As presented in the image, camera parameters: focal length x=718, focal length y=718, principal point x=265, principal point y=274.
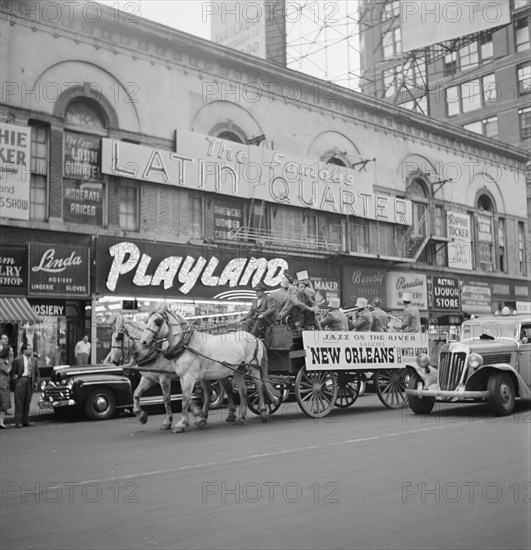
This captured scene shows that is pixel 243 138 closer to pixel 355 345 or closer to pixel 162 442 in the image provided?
pixel 355 345

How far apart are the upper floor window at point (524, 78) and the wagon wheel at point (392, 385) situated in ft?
54.7

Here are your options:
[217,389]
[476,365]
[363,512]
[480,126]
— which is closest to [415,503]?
[363,512]

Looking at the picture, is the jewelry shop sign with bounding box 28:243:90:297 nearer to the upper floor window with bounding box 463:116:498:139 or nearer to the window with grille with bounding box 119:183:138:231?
the window with grille with bounding box 119:183:138:231

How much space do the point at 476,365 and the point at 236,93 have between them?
59.2ft

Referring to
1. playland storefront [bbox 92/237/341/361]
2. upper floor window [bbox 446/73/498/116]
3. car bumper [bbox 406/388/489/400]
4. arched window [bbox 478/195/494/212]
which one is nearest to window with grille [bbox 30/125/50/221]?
playland storefront [bbox 92/237/341/361]

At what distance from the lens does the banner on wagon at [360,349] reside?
13.8 meters

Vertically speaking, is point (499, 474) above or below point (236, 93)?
below

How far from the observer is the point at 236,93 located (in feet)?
92.2

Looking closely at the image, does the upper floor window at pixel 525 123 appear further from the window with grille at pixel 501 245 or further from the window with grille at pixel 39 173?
the window with grille at pixel 39 173

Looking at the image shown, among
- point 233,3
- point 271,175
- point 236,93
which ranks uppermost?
point 233,3

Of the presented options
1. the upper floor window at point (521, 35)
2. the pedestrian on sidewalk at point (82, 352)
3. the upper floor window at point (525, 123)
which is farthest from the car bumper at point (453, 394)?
the upper floor window at point (525, 123)

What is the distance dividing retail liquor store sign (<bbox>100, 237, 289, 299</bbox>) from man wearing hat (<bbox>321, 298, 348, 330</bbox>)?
10.7 m

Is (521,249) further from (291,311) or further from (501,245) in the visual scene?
(291,311)

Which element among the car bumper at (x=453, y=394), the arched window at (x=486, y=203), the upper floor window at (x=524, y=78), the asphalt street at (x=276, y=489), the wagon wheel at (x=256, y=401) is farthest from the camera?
the arched window at (x=486, y=203)
